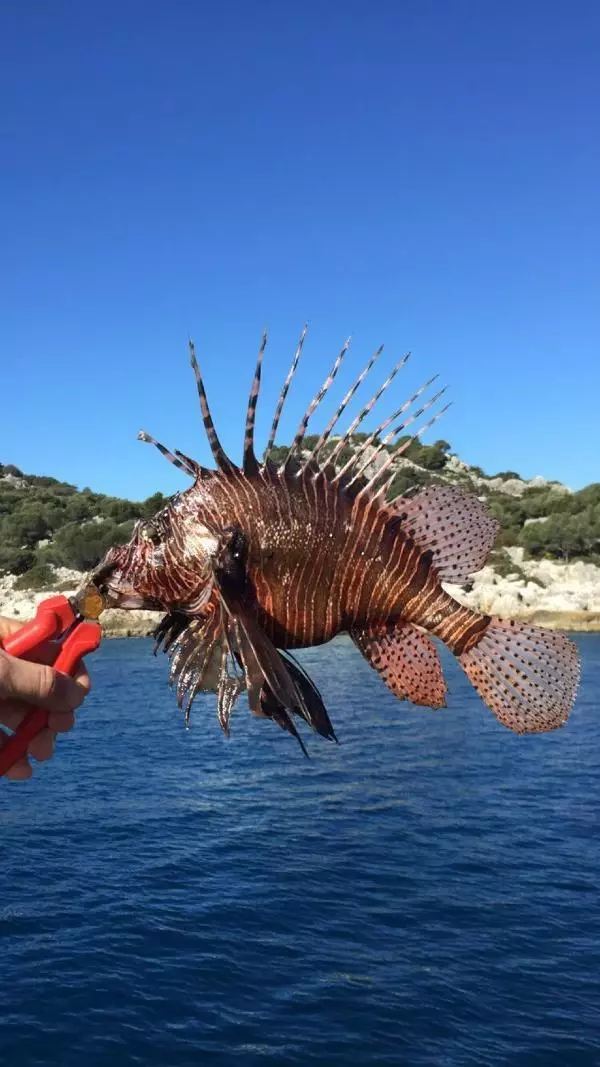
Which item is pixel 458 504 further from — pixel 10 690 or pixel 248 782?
pixel 248 782

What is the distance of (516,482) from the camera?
100 metres

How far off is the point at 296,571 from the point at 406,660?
2.40 feet

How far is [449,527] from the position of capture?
3.77 m

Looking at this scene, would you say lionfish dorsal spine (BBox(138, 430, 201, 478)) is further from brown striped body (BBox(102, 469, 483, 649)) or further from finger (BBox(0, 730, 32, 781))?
finger (BBox(0, 730, 32, 781))

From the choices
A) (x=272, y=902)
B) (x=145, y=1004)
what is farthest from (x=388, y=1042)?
(x=272, y=902)

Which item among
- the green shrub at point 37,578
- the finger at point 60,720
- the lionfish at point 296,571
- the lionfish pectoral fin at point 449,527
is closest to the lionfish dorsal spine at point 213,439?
the lionfish at point 296,571

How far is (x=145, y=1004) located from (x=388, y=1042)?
4.51m

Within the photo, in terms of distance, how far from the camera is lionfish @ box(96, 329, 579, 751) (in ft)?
9.54

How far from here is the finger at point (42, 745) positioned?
14.3ft

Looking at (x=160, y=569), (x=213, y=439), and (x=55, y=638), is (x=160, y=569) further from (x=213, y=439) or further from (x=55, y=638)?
(x=55, y=638)

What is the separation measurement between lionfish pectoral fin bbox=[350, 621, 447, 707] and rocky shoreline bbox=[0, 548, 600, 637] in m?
62.5

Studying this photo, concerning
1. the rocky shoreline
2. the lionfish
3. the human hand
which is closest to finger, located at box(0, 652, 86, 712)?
the human hand

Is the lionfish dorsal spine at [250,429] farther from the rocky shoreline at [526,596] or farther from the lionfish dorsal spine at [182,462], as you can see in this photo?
the rocky shoreline at [526,596]

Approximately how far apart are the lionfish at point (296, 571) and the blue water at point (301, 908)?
13.7 meters
